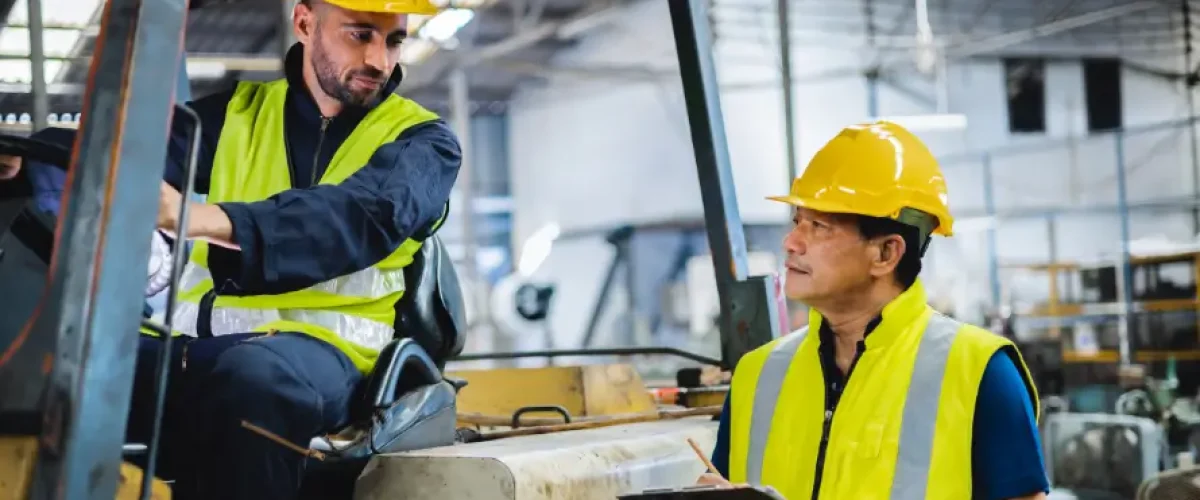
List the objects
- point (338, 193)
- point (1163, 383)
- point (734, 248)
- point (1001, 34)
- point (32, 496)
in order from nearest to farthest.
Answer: point (32, 496)
point (338, 193)
point (734, 248)
point (1163, 383)
point (1001, 34)

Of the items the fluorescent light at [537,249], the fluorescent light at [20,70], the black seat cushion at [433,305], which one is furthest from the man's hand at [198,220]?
the fluorescent light at [537,249]

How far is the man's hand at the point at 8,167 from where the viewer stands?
2.14 m

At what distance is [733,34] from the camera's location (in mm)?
22484

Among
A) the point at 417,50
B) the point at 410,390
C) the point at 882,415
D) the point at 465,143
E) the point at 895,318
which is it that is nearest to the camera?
the point at 882,415

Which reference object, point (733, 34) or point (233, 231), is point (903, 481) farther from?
point (733, 34)

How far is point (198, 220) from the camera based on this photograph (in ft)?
6.62

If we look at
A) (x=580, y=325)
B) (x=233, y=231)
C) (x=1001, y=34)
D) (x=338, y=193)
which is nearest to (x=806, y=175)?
(x=338, y=193)

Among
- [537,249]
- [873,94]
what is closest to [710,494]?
[537,249]

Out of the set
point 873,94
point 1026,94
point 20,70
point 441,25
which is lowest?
point 20,70

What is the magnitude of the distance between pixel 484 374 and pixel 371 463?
1556 millimetres

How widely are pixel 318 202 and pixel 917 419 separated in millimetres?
1103

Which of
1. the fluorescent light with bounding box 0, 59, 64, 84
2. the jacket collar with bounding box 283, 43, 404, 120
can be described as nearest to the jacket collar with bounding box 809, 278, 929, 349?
the jacket collar with bounding box 283, 43, 404, 120

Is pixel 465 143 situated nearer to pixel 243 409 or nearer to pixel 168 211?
pixel 243 409

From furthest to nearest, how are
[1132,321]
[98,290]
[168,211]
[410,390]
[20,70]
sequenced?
1. [1132,321]
2. [20,70]
3. [410,390]
4. [168,211]
5. [98,290]
